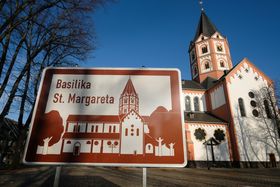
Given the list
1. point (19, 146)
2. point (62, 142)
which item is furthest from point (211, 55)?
point (62, 142)

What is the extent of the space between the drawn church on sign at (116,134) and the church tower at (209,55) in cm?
3341

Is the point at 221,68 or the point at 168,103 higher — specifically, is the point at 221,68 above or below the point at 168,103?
above

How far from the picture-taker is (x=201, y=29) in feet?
127

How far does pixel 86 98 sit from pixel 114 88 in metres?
0.35

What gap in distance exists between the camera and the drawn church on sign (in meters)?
1.72

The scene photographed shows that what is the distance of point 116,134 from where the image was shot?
1799 mm

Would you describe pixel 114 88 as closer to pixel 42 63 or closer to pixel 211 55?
pixel 42 63

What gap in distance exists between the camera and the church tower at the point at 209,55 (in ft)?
107

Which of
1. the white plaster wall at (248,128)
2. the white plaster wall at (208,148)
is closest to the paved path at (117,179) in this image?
the white plaster wall at (208,148)

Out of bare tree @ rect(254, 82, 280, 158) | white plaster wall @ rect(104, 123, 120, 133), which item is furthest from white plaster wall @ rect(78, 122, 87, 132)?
bare tree @ rect(254, 82, 280, 158)

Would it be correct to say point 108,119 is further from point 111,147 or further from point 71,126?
point 71,126

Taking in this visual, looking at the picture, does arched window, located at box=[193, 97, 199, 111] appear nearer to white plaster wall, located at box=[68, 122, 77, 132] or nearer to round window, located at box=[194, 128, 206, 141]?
round window, located at box=[194, 128, 206, 141]

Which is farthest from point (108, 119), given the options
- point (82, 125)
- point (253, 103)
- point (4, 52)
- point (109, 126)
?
point (253, 103)

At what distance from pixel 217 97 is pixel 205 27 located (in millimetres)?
21452
